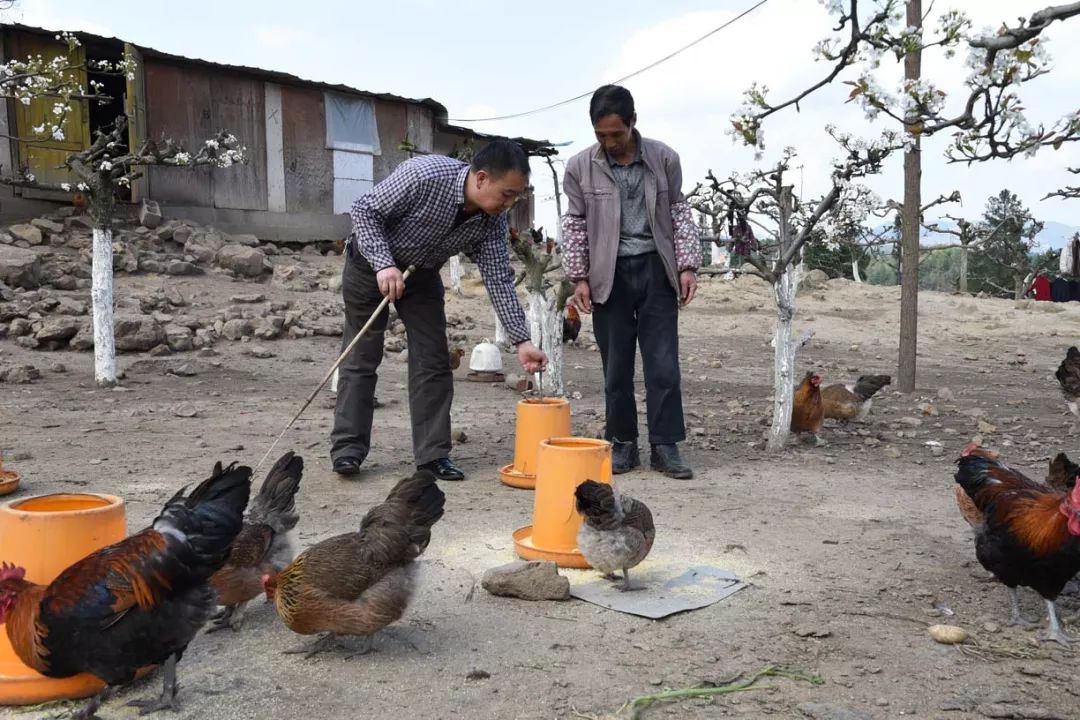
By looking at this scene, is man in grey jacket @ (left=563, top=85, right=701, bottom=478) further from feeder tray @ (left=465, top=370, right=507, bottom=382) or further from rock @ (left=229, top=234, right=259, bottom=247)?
rock @ (left=229, top=234, right=259, bottom=247)

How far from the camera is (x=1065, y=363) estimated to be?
823 centimetres

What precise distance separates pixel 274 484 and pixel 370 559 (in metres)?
0.86

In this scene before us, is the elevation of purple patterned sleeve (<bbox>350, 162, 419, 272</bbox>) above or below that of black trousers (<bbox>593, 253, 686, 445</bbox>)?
above

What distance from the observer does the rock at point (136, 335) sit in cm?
1096

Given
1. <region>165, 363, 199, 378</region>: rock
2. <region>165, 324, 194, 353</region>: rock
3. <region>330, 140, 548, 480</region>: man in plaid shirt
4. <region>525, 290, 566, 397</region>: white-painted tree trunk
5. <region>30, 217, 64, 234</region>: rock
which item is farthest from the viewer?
<region>30, 217, 64, 234</region>: rock

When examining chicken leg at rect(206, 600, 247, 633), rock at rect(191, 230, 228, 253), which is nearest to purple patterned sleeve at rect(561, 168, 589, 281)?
chicken leg at rect(206, 600, 247, 633)

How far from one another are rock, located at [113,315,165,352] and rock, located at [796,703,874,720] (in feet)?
33.3

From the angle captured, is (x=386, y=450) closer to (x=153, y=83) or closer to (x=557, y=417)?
(x=557, y=417)

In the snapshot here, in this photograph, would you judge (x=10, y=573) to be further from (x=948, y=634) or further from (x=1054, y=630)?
(x=1054, y=630)

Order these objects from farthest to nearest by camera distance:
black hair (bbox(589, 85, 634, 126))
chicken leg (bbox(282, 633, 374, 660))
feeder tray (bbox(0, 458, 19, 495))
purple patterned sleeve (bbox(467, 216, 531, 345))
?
purple patterned sleeve (bbox(467, 216, 531, 345)), black hair (bbox(589, 85, 634, 126)), feeder tray (bbox(0, 458, 19, 495)), chicken leg (bbox(282, 633, 374, 660))

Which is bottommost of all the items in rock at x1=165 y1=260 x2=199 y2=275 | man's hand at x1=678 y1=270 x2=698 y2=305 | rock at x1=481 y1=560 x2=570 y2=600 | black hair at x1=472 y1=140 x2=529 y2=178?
rock at x1=481 y1=560 x2=570 y2=600

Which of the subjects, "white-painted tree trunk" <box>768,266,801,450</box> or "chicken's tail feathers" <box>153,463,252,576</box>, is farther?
"white-painted tree trunk" <box>768,266,801,450</box>

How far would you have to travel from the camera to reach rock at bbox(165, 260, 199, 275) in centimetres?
1469

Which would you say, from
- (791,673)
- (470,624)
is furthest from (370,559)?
(791,673)
